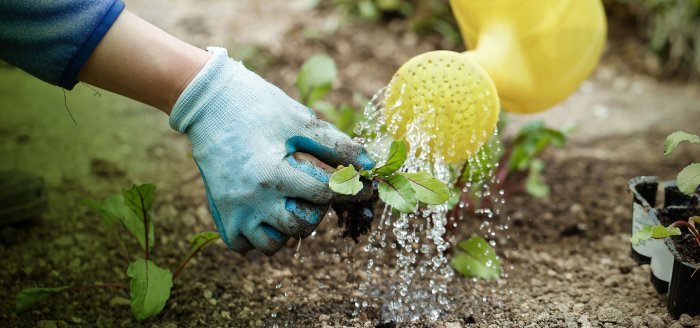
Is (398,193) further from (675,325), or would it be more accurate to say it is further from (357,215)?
(675,325)

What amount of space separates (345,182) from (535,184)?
34.7 inches

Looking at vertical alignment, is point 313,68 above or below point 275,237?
above

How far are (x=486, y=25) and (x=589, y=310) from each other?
650 mm

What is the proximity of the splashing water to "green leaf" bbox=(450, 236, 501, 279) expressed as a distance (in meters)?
0.03

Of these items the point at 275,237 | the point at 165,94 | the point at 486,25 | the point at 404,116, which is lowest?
the point at 275,237

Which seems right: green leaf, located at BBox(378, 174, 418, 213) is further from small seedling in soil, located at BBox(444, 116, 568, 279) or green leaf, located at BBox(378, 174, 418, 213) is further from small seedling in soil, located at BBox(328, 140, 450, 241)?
small seedling in soil, located at BBox(444, 116, 568, 279)

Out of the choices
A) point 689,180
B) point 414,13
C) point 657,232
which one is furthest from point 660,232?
point 414,13

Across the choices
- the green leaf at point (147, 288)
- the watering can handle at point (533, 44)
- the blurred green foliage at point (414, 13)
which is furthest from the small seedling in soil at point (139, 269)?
the blurred green foliage at point (414, 13)

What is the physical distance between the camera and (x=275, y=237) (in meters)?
1.19

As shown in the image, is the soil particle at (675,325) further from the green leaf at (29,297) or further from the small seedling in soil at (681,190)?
the green leaf at (29,297)

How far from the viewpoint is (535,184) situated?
1.80 m

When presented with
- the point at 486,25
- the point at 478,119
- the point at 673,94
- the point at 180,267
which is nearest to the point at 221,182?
the point at 180,267

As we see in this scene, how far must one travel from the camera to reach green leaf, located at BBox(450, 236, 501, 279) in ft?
4.47

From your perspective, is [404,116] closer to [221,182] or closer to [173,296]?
[221,182]
